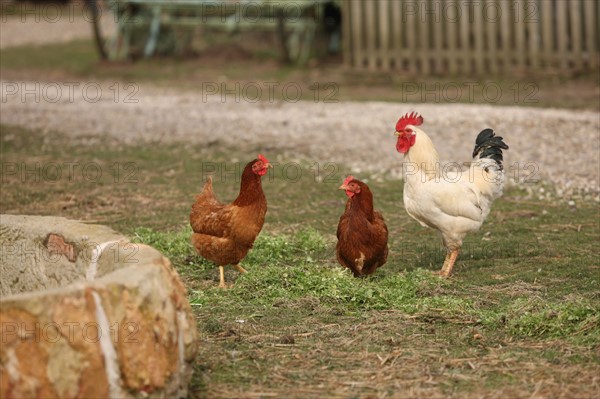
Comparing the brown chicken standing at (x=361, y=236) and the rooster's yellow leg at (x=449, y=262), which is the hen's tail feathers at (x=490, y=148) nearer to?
the rooster's yellow leg at (x=449, y=262)

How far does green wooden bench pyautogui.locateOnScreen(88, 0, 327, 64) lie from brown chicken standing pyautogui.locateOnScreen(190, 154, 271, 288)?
1177 centimetres

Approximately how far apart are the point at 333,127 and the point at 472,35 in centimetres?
506

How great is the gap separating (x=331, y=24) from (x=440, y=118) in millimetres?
6638

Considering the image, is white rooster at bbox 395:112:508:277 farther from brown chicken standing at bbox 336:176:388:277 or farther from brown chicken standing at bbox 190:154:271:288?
brown chicken standing at bbox 190:154:271:288

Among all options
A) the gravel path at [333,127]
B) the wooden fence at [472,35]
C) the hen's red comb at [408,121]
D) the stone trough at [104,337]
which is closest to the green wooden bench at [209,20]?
the wooden fence at [472,35]

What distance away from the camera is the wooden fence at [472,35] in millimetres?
16797

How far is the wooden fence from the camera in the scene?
16797mm

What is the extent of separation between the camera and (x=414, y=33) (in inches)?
698

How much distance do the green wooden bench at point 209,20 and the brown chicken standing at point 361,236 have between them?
1184 centimetres

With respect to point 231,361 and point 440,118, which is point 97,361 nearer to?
point 231,361

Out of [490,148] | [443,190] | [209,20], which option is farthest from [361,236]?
[209,20]

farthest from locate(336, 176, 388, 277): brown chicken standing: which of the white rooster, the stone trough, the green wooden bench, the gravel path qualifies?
the green wooden bench

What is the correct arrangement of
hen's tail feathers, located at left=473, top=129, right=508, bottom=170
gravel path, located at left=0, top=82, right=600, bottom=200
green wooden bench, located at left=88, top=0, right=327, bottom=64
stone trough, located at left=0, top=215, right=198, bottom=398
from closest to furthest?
stone trough, located at left=0, top=215, right=198, bottom=398
hen's tail feathers, located at left=473, top=129, right=508, bottom=170
gravel path, located at left=0, top=82, right=600, bottom=200
green wooden bench, located at left=88, top=0, right=327, bottom=64

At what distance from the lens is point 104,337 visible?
4.69m
